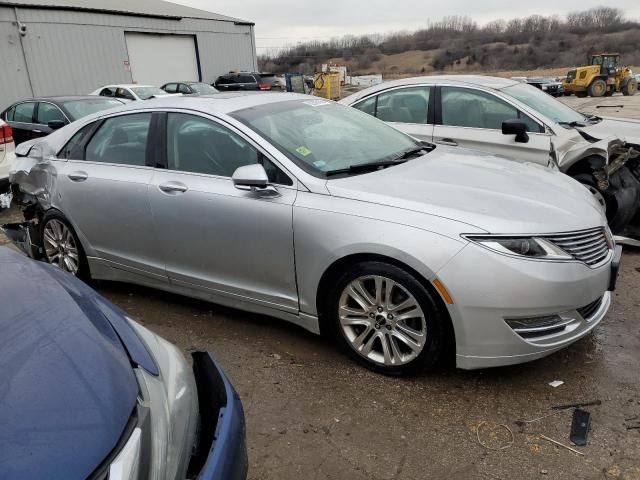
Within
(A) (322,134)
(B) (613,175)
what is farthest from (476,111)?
(A) (322,134)

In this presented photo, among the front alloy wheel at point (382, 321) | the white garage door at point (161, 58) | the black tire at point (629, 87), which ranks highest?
the white garage door at point (161, 58)

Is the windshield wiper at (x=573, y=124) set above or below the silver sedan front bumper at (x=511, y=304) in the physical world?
above

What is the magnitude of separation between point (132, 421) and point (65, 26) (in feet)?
79.9

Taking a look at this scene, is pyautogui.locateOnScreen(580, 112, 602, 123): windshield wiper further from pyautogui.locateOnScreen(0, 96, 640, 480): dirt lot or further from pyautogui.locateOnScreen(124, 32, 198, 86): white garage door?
pyautogui.locateOnScreen(124, 32, 198, 86): white garage door

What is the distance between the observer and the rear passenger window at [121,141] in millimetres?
3848

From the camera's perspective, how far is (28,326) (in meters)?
1.70

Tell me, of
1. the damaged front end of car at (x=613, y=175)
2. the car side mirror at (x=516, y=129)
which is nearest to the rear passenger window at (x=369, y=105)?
the car side mirror at (x=516, y=129)

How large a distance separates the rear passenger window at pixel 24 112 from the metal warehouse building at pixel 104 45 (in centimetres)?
1090

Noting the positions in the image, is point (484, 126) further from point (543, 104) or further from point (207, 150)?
point (207, 150)

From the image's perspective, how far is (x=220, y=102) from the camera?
3664mm

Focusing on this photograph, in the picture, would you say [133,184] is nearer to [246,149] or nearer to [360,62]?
[246,149]

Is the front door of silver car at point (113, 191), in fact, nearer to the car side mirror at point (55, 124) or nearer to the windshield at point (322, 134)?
the windshield at point (322, 134)

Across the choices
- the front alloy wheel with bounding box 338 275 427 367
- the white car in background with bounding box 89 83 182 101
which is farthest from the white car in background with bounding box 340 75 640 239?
the white car in background with bounding box 89 83 182 101

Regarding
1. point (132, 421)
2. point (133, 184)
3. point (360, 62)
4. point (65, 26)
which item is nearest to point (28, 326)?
point (132, 421)
